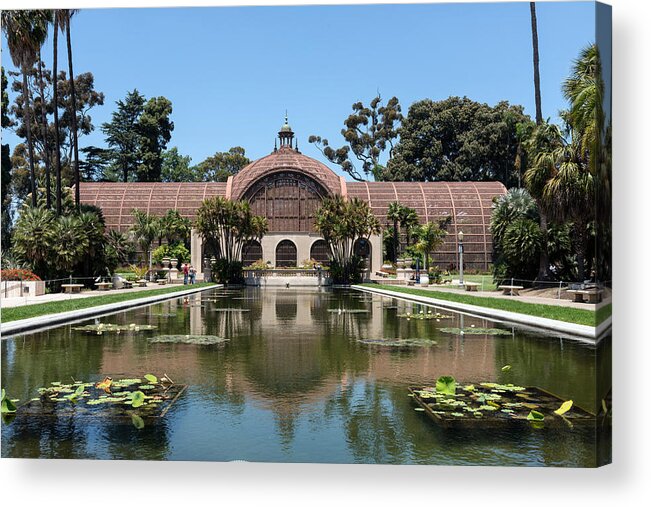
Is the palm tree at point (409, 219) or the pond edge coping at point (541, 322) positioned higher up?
the palm tree at point (409, 219)

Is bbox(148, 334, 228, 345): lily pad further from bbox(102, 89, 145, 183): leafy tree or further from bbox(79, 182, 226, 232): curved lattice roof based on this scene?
bbox(79, 182, 226, 232): curved lattice roof

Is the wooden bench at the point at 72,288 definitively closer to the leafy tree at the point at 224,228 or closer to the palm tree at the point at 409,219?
the leafy tree at the point at 224,228

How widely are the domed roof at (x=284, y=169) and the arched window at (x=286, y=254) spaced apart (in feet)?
20.3

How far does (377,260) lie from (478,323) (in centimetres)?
4199

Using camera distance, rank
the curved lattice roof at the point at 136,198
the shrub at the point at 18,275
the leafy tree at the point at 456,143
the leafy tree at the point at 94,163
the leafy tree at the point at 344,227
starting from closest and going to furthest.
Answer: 1. the shrub at the point at 18,275
2. the leafy tree at the point at 344,227
3. the leafy tree at the point at 94,163
4. the curved lattice roof at the point at 136,198
5. the leafy tree at the point at 456,143

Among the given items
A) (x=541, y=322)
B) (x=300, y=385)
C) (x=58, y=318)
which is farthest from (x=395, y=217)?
(x=300, y=385)

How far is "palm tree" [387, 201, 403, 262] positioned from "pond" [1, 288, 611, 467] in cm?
4362

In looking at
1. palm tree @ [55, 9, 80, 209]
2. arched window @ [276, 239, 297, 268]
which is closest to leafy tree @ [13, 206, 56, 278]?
palm tree @ [55, 9, 80, 209]

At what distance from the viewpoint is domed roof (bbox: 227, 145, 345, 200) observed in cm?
6338

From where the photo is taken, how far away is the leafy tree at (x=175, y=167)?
58325mm

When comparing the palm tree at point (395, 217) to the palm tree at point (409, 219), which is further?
the palm tree at point (395, 217)

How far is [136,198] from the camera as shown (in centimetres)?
6291

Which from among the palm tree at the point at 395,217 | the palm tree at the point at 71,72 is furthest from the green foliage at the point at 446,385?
the palm tree at the point at 395,217

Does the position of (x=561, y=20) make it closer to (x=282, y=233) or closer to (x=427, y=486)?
(x=427, y=486)
